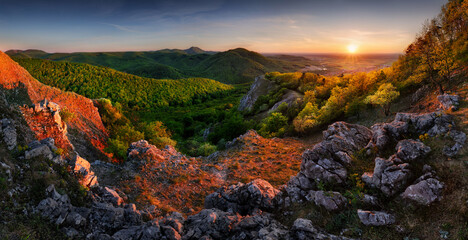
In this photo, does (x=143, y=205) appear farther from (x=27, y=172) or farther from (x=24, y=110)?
(x=24, y=110)

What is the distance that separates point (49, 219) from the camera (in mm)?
12281

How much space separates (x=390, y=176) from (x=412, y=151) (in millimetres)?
3253

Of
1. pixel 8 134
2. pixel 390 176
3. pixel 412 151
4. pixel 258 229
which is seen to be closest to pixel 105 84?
pixel 8 134

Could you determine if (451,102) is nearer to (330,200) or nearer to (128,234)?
(330,200)

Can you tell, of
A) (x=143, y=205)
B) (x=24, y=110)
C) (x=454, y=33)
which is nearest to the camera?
(x=143, y=205)

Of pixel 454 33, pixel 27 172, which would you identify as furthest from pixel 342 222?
pixel 454 33

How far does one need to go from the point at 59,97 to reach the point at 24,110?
55.2 feet

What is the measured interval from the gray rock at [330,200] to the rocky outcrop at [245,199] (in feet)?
14.0

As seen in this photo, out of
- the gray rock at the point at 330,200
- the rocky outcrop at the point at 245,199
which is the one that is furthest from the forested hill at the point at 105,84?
the gray rock at the point at 330,200

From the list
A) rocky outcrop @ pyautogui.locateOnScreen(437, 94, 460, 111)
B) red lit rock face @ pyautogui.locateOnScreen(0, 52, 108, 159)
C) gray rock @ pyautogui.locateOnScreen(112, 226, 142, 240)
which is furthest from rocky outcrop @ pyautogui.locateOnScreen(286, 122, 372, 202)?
red lit rock face @ pyautogui.locateOnScreen(0, 52, 108, 159)

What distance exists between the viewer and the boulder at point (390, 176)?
15.2 m

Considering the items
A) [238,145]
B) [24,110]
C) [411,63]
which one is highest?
[411,63]

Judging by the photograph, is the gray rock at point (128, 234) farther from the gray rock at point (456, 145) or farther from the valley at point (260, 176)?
the gray rock at point (456, 145)

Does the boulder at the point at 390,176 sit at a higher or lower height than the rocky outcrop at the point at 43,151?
lower
